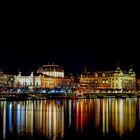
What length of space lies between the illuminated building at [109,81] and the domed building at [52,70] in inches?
575

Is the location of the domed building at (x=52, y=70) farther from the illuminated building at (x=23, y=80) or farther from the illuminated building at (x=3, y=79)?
the illuminated building at (x=3, y=79)

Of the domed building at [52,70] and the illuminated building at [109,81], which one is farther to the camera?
the domed building at [52,70]

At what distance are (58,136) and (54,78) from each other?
316ft

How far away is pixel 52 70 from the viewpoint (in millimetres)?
126312

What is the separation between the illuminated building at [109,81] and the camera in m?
104

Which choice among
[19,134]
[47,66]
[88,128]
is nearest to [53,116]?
[88,128]

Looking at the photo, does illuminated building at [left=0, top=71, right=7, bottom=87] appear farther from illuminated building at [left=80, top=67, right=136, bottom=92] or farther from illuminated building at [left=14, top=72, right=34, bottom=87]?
illuminated building at [left=80, top=67, right=136, bottom=92]

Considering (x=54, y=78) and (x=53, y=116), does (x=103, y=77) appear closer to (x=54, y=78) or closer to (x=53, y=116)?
(x=54, y=78)

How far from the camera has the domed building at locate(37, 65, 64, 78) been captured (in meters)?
125

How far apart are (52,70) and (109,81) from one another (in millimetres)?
23797

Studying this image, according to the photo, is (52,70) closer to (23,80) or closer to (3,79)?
(23,80)

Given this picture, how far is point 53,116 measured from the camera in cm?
3172

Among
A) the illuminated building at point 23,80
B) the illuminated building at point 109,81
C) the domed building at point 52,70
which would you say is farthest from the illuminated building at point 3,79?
the domed building at point 52,70

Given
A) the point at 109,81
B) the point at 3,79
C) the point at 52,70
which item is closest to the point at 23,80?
the point at 3,79
